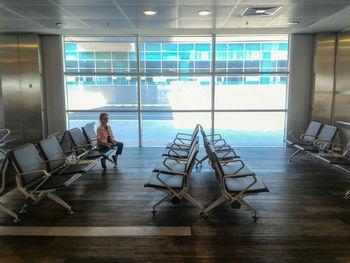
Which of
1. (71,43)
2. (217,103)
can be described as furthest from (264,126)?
(71,43)

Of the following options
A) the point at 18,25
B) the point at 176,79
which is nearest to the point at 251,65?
the point at 176,79

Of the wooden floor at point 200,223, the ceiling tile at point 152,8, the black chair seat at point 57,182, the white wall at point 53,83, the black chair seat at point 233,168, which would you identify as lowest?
the wooden floor at point 200,223

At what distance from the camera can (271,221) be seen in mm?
3734

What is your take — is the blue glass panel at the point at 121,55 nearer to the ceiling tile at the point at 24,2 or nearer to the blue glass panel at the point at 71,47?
the blue glass panel at the point at 71,47

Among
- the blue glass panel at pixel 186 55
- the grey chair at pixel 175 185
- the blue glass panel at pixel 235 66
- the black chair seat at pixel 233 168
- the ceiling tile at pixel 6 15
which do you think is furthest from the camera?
the blue glass panel at pixel 186 55

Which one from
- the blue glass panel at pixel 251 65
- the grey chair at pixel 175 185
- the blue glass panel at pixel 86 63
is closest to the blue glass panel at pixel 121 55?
the blue glass panel at pixel 86 63

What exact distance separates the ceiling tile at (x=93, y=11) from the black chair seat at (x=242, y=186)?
3.80m

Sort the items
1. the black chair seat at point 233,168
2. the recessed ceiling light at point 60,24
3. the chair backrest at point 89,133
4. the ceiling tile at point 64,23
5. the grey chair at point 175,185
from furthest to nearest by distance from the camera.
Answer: the recessed ceiling light at point 60,24 < the ceiling tile at point 64,23 < the chair backrest at point 89,133 < the black chair seat at point 233,168 < the grey chair at point 175,185

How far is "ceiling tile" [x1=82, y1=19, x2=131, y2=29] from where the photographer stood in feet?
20.7

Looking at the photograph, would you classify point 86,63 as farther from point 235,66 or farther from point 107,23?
point 235,66

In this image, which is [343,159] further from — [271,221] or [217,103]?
[217,103]

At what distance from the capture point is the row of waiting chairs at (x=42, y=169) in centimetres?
365

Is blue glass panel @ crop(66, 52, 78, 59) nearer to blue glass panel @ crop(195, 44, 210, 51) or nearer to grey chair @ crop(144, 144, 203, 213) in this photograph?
blue glass panel @ crop(195, 44, 210, 51)

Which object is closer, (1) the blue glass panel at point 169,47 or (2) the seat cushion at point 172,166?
(2) the seat cushion at point 172,166
